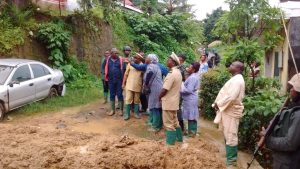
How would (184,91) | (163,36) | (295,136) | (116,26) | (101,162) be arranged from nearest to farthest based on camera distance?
(295,136) < (101,162) < (184,91) < (116,26) < (163,36)

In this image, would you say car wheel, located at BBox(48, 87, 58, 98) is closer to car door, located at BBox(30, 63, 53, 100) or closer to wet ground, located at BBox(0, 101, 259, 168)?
car door, located at BBox(30, 63, 53, 100)

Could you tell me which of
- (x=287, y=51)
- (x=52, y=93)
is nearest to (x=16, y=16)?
(x=52, y=93)

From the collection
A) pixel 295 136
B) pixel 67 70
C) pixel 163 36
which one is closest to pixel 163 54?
pixel 163 36

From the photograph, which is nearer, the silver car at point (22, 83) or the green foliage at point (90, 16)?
the silver car at point (22, 83)

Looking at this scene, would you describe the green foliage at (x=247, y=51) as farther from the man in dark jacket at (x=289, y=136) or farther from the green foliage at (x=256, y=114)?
the man in dark jacket at (x=289, y=136)

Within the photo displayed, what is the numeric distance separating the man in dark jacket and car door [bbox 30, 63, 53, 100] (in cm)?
809

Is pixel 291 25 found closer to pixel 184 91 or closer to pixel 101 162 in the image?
pixel 184 91

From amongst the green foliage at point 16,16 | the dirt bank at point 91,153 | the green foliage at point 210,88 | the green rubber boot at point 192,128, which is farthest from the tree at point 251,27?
the green foliage at point 16,16

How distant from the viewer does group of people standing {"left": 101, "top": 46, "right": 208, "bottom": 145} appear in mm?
7238

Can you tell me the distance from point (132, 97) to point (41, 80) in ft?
9.91

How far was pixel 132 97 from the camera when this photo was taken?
9758mm

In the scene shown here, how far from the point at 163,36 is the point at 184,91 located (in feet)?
45.5

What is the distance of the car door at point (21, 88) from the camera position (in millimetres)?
9930

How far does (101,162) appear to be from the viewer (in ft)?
16.4
